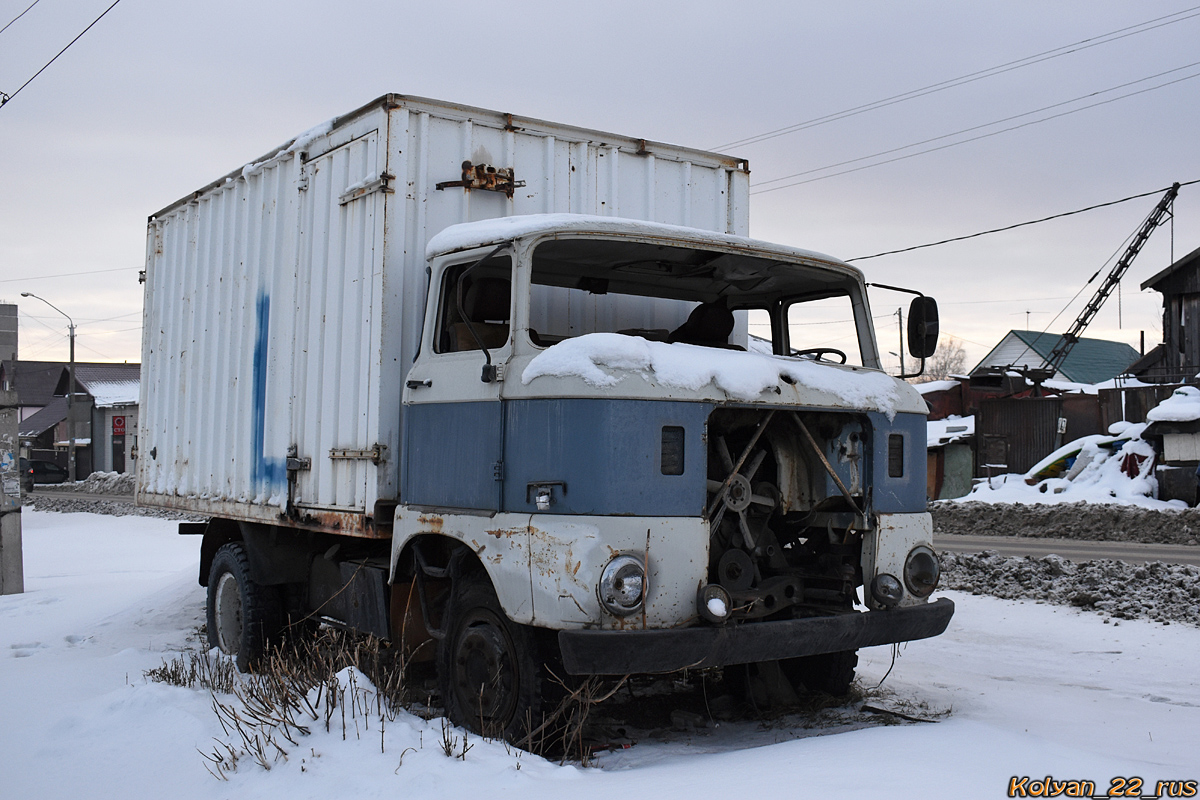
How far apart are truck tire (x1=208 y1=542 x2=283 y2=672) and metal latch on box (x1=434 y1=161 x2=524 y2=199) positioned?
3.45 meters

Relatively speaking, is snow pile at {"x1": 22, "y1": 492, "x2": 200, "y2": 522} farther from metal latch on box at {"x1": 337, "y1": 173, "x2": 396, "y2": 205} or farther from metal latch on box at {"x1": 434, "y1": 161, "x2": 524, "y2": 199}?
metal latch on box at {"x1": 434, "y1": 161, "x2": 524, "y2": 199}

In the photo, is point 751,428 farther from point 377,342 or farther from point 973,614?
point 973,614

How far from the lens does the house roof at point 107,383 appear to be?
56094 mm

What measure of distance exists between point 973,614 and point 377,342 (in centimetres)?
618

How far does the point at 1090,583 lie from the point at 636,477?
23.4ft

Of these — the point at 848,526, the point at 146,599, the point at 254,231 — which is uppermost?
the point at 254,231

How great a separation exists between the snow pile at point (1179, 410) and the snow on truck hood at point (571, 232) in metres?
15.4

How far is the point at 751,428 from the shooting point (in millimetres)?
5340

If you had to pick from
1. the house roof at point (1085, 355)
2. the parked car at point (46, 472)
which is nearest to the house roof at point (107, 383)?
the parked car at point (46, 472)

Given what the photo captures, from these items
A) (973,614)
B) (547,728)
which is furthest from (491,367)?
(973,614)

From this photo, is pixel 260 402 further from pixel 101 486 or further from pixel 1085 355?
pixel 1085 355

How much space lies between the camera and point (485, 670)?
5.27 metres

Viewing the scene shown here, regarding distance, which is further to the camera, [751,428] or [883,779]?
[751,428]

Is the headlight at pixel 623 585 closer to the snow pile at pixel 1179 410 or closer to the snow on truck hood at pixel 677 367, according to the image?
the snow on truck hood at pixel 677 367
